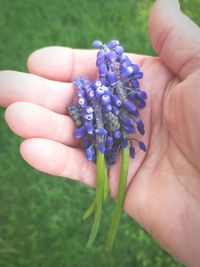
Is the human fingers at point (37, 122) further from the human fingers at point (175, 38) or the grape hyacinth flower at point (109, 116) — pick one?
the human fingers at point (175, 38)

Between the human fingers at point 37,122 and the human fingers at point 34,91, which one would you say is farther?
the human fingers at point 34,91

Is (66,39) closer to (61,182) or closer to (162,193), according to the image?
(61,182)

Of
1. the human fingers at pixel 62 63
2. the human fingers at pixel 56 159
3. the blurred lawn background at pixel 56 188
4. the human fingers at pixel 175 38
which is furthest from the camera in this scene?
the blurred lawn background at pixel 56 188

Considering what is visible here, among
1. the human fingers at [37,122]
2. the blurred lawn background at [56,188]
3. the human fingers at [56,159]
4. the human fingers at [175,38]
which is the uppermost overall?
the human fingers at [175,38]

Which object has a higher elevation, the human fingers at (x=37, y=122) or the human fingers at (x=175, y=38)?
the human fingers at (x=175, y=38)

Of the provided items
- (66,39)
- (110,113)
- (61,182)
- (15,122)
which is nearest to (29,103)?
(15,122)

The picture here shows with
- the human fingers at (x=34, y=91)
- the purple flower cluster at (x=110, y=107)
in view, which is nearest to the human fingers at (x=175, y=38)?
the purple flower cluster at (x=110, y=107)

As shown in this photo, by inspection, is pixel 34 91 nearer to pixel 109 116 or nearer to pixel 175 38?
pixel 109 116

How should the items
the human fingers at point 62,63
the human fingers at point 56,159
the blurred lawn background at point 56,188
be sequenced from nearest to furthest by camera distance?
the human fingers at point 56,159 < the human fingers at point 62,63 < the blurred lawn background at point 56,188
